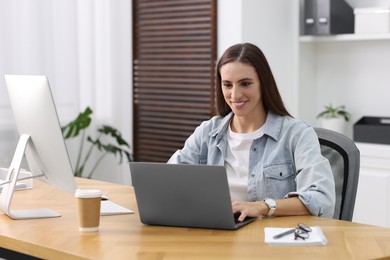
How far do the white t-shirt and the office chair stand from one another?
0.87 feet

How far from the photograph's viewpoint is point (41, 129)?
2.38 m

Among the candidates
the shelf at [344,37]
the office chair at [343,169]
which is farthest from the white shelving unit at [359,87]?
the office chair at [343,169]

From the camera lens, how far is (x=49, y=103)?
2320 millimetres

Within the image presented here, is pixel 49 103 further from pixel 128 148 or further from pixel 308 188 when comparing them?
pixel 128 148

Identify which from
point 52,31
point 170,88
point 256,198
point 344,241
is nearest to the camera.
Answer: point 344,241

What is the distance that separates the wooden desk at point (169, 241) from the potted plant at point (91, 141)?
2011mm

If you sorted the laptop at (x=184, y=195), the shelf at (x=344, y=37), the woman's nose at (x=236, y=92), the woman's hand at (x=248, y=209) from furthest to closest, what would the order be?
the shelf at (x=344, y=37) → the woman's nose at (x=236, y=92) → the woman's hand at (x=248, y=209) → the laptop at (x=184, y=195)

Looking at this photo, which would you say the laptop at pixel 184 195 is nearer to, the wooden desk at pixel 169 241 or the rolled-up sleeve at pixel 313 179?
the wooden desk at pixel 169 241

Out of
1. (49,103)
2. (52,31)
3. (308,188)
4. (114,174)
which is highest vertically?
(52,31)

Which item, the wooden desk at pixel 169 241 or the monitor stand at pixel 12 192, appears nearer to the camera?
the wooden desk at pixel 169 241

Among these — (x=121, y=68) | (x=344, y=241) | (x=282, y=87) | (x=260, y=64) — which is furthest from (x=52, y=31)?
(x=344, y=241)

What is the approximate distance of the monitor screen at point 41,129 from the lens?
2.32 m

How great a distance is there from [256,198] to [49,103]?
79 centimetres

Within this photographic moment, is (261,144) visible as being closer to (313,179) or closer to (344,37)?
(313,179)
